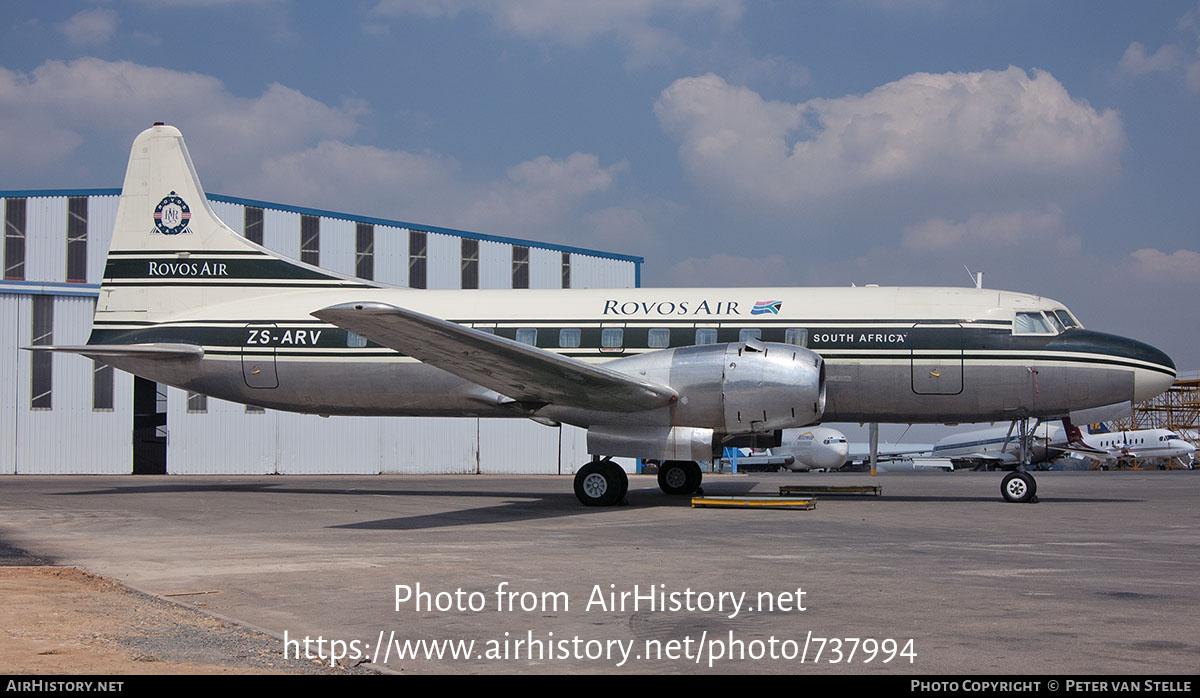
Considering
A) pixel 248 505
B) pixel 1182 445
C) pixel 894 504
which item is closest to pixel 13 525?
pixel 248 505

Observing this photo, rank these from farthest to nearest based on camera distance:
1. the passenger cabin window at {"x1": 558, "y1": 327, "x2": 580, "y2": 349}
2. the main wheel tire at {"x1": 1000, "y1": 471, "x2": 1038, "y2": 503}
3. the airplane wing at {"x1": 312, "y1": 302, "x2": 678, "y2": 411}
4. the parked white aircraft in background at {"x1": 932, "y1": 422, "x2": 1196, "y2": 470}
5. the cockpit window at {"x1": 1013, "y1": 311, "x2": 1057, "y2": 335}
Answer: the parked white aircraft in background at {"x1": 932, "y1": 422, "x2": 1196, "y2": 470}, the passenger cabin window at {"x1": 558, "y1": 327, "x2": 580, "y2": 349}, the main wheel tire at {"x1": 1000, "y1": 471, "x2": 1038, "y2": 503}, the cockpit window at {"x1": 1013, "y1": 311, "x2": 1057, "y2": 335}, the airplane wing at {"x1": 312, "y1": 302, "x2": 678, "y2": 411}

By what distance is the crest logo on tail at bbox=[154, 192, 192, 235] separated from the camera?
21.8 meters

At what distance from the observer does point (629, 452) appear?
16.8 meters

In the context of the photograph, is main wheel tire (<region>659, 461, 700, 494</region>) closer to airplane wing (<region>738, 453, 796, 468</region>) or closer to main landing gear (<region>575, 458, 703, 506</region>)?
main landing gear (<region>575, 458, 703, 506</region>)

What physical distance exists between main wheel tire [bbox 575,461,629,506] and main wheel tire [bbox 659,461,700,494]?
3.15 metres

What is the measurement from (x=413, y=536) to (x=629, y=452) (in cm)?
522

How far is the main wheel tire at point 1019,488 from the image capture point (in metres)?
18.3

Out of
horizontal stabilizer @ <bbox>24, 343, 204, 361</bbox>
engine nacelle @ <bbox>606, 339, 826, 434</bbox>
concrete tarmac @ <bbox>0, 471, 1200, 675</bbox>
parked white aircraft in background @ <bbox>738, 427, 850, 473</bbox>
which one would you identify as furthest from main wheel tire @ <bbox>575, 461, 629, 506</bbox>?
parked white aircraft in background @ <bbox>738, 427, 850, 473</bbox>

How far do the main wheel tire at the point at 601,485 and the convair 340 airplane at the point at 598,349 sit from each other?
36mm

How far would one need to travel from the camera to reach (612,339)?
1888 centimetres

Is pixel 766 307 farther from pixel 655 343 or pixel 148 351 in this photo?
pixel 148 351

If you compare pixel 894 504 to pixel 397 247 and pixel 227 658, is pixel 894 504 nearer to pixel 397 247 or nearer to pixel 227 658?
pixel 227 658

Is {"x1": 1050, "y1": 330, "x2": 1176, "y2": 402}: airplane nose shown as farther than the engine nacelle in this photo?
Yes
